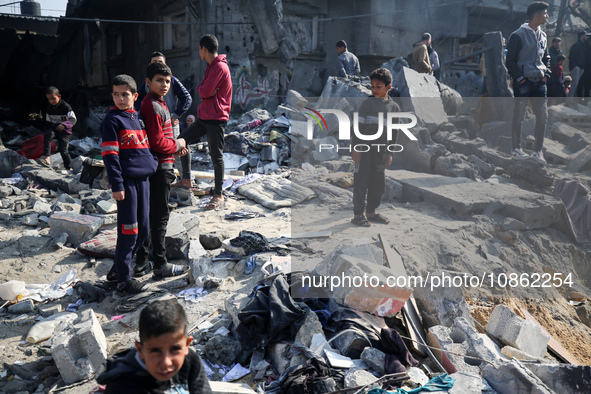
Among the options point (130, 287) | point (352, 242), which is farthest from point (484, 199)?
point (130, 287)

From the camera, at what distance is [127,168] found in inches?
121

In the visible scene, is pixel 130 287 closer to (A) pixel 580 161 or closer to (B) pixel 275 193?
(B) pixel 275 193

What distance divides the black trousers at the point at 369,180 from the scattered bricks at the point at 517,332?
188 cm

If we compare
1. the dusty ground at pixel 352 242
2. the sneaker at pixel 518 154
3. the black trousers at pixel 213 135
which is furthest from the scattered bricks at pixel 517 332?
the sneaker at pixel 518 154

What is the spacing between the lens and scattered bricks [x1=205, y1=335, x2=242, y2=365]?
2697 millimetres

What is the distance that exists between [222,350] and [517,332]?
199 cm

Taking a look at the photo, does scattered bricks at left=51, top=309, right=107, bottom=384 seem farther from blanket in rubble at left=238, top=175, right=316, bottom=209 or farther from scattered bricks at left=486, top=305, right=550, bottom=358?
blanket in rubble at left=238, top=175, right=316, bottom=209

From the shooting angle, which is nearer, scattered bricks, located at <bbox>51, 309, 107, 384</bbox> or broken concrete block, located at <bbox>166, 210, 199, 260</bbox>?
scattered bricks, located at <bbox>51, 309, 107, 384</bbox>

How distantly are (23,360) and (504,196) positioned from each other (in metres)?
5.32

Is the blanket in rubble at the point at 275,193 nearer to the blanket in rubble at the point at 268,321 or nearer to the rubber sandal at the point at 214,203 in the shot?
the rubber sandal at the point at 214,203

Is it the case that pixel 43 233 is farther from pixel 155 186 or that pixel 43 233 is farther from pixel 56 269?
pixel 155 186

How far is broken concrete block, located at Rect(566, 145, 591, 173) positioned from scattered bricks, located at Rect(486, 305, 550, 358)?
213 inches

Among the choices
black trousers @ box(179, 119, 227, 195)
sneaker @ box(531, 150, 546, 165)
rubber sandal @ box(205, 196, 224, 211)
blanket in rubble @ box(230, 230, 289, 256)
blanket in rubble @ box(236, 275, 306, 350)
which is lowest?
blanket in rubble @ box(236, 275, 306, 350)

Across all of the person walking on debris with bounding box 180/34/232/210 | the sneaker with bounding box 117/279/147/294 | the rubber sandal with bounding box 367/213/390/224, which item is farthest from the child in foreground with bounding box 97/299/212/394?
the person walking on debris with bounding box 180/34/232/210
